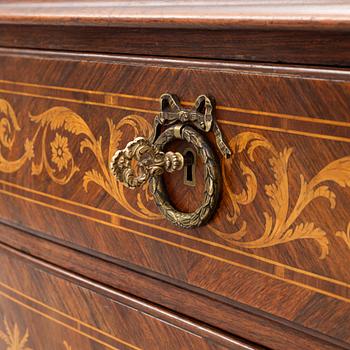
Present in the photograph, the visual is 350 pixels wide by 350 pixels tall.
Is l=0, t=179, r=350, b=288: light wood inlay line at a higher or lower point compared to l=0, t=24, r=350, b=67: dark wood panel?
lower

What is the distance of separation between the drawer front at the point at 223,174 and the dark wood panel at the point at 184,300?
0.01m

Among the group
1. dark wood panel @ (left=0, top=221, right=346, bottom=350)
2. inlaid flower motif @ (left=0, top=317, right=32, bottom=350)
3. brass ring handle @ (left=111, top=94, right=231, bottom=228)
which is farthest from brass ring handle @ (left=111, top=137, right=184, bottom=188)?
inlaid flower motif @ (left=0, top=317, right=32, bottom=350)

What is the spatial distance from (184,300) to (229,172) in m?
0.14

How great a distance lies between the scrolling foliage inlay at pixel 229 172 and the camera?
52 centimetres

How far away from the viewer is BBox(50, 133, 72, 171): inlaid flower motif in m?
0.72

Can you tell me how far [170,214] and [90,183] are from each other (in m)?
0.12

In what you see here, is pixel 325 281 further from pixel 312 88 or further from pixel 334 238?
pixel 312 88

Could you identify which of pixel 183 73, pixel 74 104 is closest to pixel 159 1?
pixel 183 73

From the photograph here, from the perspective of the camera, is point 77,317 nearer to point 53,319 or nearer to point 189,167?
point 53,319

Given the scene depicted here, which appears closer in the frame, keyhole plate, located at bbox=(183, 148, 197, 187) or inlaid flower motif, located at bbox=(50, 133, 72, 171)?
keyhole plate, located at bbox=(183, 148, 197, 187)

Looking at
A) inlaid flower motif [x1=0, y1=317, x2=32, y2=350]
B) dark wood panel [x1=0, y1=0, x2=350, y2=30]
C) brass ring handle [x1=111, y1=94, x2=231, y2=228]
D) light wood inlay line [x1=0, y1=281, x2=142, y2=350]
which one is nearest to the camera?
dark wood panel [x1=0, y1=0, x2=350, y2=30]

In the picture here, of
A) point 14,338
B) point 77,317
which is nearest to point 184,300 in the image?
point 77,317

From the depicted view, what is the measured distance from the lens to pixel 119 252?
27.2 inches

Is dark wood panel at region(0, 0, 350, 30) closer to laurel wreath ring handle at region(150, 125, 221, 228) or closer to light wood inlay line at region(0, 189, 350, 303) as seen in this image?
laurel wreath ring handle at region(150, 125, 221, 228)
